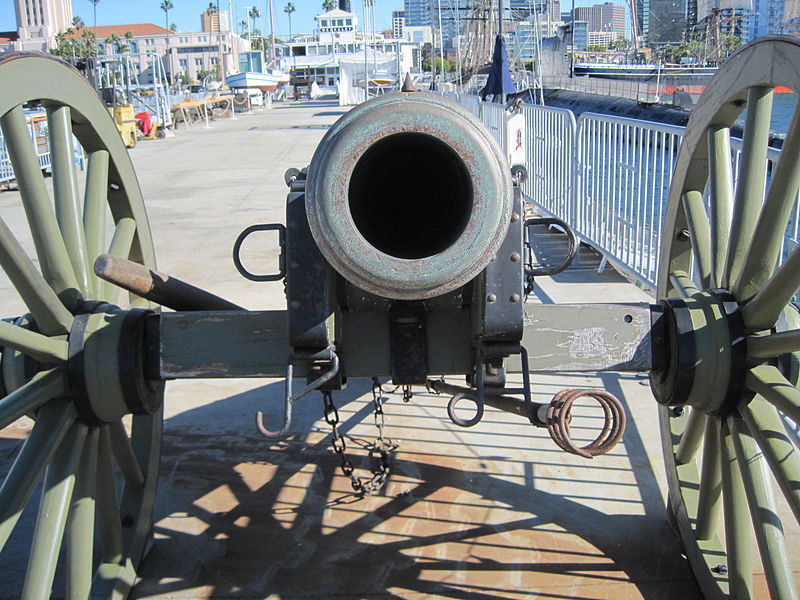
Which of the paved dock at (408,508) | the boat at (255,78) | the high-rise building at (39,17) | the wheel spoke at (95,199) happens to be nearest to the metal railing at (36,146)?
the paved dock at (408,508)

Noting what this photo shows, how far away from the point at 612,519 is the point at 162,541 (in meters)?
1.85

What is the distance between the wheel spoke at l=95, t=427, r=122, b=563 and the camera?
9.53ft

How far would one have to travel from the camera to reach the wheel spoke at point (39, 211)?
2.67 metres

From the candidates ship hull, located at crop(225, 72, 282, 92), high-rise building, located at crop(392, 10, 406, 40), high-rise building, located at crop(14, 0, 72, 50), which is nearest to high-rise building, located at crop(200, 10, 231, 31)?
high-rise building, located at crop(14, 0, 72, 50)

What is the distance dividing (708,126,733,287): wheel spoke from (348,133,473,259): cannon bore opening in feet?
3.44

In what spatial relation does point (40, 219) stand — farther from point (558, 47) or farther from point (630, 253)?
point (558, 47)

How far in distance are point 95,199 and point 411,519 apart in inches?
70.7

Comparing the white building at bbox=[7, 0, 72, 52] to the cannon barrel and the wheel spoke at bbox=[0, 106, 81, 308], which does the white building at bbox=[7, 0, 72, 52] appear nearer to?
the wheel spoke at bbox=[0, 106, 81, 308]

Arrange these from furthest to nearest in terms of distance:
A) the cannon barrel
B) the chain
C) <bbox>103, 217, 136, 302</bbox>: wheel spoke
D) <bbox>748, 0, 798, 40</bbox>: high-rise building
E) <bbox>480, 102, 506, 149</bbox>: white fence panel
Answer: <bbox>748, 0, 798, 40</bbox>: high-rise building, <bbox>480, 102, 506, 149</bbox>: white fence panel, the chain, <bbox>103, 217, 136, 302</bbox>: wheel spoke, the cannon barrel

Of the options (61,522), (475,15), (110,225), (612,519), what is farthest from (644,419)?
(475,15)

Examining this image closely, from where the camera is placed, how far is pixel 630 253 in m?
6.79

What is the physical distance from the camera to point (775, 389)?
2420 millimetres

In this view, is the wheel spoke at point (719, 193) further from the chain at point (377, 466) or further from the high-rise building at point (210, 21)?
the high-rise building at point (210, 21)

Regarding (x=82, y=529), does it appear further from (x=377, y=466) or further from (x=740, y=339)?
(x=740, y=339)
